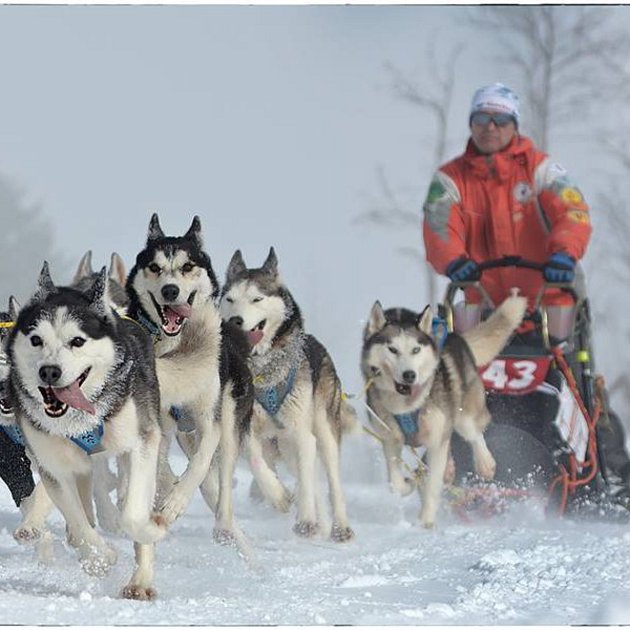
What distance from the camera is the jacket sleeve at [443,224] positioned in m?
4.05

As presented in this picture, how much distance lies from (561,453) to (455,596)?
126 cm

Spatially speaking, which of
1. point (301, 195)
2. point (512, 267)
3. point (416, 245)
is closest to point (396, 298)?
point (416, 245)

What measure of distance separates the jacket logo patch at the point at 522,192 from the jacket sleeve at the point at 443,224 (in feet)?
0.66

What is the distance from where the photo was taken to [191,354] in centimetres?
281

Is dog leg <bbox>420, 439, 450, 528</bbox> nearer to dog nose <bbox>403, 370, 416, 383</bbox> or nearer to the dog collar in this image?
dog nose <bbox>403, 370, 416, 383</bbox>

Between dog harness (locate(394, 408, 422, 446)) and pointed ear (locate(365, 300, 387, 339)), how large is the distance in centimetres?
28

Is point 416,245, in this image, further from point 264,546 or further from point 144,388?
point 144,388

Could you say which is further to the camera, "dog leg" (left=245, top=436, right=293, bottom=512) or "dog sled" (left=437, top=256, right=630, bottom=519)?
"dog sled" (left=437, top=256, right=630, bottom=519)

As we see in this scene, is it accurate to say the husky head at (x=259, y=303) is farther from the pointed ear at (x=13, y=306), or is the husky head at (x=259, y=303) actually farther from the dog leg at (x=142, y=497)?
the dog leg at (x=142, y=497)

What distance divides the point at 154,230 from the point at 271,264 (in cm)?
55

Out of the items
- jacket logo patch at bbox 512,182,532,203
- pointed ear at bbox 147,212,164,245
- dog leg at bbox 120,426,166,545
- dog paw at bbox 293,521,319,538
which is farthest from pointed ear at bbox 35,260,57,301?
jacket logo patch at bbox 512,182,532,203

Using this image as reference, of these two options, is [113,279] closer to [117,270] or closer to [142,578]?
[117,270]

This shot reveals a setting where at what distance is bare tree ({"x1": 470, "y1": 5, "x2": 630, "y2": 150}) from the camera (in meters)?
4.58

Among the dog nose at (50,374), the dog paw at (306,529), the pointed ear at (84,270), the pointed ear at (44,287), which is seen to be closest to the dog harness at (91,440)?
the dog nose at (50,374)
